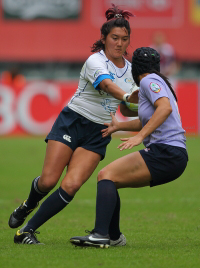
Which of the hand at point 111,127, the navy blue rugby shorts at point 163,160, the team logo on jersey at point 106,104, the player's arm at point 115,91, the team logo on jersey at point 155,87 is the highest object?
the team logo on jersey at point 155,87

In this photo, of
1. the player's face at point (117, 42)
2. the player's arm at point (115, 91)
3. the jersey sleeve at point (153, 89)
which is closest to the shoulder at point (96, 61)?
the player's face at point (117, 42)

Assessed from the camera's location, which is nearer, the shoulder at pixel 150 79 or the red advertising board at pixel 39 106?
the shoulder at pixel 150 79

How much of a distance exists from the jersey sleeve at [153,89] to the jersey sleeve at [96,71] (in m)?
0.57

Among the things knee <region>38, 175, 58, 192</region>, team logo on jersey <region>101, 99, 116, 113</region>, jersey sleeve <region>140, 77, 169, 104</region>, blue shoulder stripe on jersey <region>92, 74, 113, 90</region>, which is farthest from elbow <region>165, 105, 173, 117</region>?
knee <region>38, 175, 58, 192</region>

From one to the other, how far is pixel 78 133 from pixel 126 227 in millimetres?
1385

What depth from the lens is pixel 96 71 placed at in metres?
5.57

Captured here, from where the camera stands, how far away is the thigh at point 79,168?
547 cm

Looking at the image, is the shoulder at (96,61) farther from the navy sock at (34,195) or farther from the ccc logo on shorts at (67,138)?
the navy sock at (34,195)

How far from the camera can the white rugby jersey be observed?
5.78 metres

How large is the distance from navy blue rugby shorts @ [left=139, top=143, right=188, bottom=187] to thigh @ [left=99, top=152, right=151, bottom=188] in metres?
0.05

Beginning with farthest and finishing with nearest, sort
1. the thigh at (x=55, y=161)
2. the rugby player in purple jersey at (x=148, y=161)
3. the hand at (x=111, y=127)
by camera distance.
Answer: the thigh at (x=55, y=161) < the hand at (x=111, y=127) < the rugby player in purple jersey at (x=148, y=161)

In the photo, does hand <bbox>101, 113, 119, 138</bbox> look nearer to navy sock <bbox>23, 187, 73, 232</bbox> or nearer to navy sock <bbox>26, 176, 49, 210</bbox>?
navy sock <bbox>23, 187, 73, 232</bbox>

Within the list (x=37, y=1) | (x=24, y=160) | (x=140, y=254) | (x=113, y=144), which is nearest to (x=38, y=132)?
(x=113, y=144)

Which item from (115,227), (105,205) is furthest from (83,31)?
(105,205)
